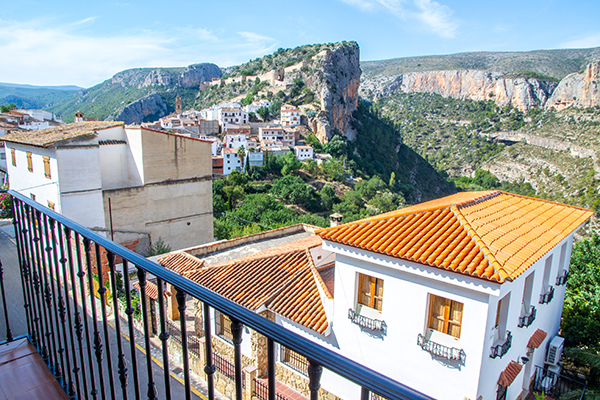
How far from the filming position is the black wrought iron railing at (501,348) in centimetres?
556

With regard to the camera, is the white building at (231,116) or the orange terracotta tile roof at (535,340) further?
the white building at (231,116)

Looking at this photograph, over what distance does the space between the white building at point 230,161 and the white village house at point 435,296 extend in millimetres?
49207

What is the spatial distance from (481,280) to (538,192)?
6753 centimetres

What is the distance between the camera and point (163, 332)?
1647 mm

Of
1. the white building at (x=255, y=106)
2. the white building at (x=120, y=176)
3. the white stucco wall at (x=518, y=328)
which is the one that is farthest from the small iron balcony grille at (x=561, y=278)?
the white building at (x=255, y=106)

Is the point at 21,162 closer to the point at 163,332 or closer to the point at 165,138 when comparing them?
the point at 165,138

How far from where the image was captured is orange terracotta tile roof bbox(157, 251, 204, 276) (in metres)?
10.5

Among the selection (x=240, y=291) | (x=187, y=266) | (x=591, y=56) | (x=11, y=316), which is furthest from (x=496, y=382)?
(x=591, y=56)

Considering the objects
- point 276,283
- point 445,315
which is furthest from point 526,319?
point 276,283

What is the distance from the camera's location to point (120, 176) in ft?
55.0

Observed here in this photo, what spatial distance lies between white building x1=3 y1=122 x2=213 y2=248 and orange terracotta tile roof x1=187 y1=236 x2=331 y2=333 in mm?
7920

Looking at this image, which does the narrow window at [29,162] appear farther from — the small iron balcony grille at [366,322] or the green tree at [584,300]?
the green tree at [584,300]

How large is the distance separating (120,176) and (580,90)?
9712 cm

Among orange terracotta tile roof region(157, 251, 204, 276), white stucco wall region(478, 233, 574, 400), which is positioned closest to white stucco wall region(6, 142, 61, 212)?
orange terracotta tile roof region(157, 251, 204, 276)
